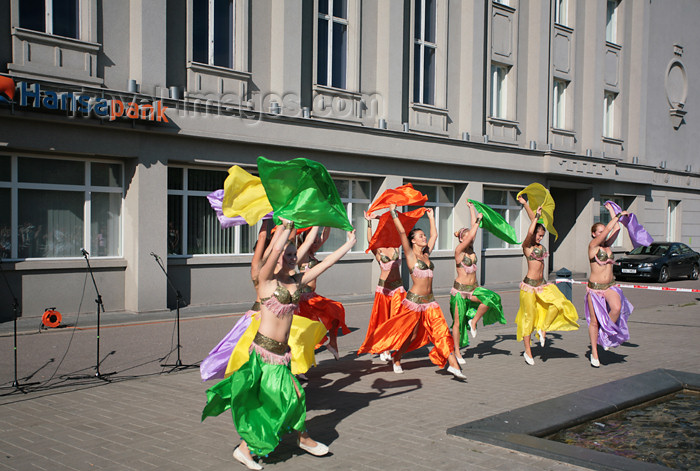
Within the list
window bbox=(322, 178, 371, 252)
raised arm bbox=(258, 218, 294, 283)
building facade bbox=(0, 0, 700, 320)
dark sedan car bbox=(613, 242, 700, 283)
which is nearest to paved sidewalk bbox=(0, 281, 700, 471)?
raised arm bbox=(258, 218, 294, 283)

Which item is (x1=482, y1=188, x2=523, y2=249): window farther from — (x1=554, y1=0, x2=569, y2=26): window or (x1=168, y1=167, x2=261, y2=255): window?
(x1=168, y1=167, x2=261, y2=255): window

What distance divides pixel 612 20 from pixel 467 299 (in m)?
24.5

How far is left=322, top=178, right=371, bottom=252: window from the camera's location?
737 inches

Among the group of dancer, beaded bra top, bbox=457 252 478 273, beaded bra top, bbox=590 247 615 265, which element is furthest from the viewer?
beaded bra top, bbox=457 252 478 273

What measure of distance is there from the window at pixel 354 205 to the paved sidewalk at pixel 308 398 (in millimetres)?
6495

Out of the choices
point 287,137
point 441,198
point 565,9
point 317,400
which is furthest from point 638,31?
point 317,400

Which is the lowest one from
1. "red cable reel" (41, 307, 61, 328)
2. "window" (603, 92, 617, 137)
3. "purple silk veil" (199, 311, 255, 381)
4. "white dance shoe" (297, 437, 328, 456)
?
"white dance shoe" (297, 437, 328, 456)

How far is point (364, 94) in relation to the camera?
61.8ft

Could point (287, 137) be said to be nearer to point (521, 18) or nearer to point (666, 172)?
point (521, 18)

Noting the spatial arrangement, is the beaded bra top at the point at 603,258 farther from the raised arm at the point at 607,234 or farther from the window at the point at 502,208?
the window at the point at 502,208

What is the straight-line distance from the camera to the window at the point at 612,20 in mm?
29438

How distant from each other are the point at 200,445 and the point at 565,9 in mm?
25748

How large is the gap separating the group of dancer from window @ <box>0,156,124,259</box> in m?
6.22

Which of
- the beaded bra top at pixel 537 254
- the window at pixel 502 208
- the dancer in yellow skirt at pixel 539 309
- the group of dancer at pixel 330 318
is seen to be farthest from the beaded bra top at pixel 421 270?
the window at pixel 502 208
